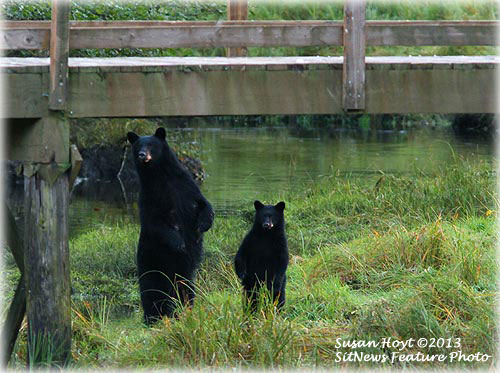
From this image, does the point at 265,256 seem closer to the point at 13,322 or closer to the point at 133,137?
the point at 133,137

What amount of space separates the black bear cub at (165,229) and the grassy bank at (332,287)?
0.34 meters

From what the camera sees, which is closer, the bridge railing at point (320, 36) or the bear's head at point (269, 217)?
the bear's head at point (269, 217)

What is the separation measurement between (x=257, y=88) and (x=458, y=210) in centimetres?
427

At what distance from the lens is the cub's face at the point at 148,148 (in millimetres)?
7629

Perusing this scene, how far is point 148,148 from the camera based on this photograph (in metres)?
7.70

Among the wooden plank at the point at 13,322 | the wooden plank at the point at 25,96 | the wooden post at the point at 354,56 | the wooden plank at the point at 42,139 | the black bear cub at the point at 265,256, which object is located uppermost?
the wooden post at the point at 354,56

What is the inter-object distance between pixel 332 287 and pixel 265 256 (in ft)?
3.18

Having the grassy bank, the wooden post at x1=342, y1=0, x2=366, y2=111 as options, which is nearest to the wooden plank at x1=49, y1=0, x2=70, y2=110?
the grassy bank

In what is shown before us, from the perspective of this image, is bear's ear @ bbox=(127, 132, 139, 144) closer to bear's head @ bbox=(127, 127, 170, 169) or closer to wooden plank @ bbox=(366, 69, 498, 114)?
bear's head @ bbox=(127, 127, 170, 169)

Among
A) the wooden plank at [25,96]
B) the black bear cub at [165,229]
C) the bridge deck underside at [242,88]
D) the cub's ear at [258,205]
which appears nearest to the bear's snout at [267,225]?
the cub's ear at [258,205]

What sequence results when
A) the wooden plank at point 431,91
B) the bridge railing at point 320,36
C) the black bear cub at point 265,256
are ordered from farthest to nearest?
the wooden plank at point 431,91 < the bridge railing at point 320,36 < the black bear cub at point 265,256

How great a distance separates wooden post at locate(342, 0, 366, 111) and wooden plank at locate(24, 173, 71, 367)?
105 inches

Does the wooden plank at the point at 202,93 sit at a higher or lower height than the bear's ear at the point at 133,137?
higher

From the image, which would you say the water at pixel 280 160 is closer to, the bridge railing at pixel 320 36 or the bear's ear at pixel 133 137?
the bridge railing at pixel 320 36
